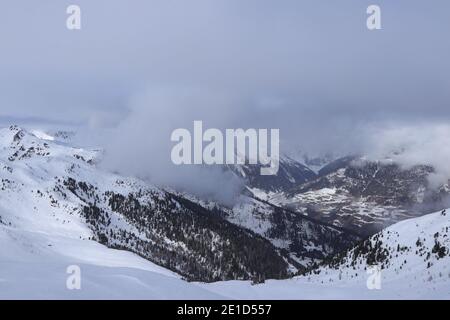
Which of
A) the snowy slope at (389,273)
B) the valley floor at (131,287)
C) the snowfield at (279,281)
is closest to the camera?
the valley floor at (131,287)

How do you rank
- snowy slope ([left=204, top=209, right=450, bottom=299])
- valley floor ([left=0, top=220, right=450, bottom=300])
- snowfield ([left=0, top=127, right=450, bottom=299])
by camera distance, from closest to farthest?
1. valley floor ([left=0, top=220, right=450, bottom=300])
2. snowfield ([left=0, top=127, right=450, bottom=299])
3. snowy slope ([left=204, top=209, right=450, bottom=299])

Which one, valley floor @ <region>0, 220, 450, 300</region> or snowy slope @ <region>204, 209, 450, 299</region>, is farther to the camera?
snowy slope @ <region>204, 209, 450, 299</region>

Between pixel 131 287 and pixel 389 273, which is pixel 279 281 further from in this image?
pixel 131 287

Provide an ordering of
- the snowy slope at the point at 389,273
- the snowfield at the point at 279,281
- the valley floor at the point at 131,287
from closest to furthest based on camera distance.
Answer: the valley floor at the point at 131,287 < the snowfield at the point at 279,281 < the snowy slope at the point at 389,273

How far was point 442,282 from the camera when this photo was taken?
111 ft

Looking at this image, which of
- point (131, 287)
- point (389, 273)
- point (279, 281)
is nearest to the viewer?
point (131, 287)

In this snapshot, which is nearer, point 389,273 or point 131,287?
point 131,287

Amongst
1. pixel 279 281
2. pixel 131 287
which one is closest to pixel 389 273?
pixel 279 281

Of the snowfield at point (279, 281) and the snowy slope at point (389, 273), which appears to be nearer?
the snowfield at point (279, 281)

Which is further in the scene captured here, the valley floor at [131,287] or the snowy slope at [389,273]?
the snowy slope at [389,273]
